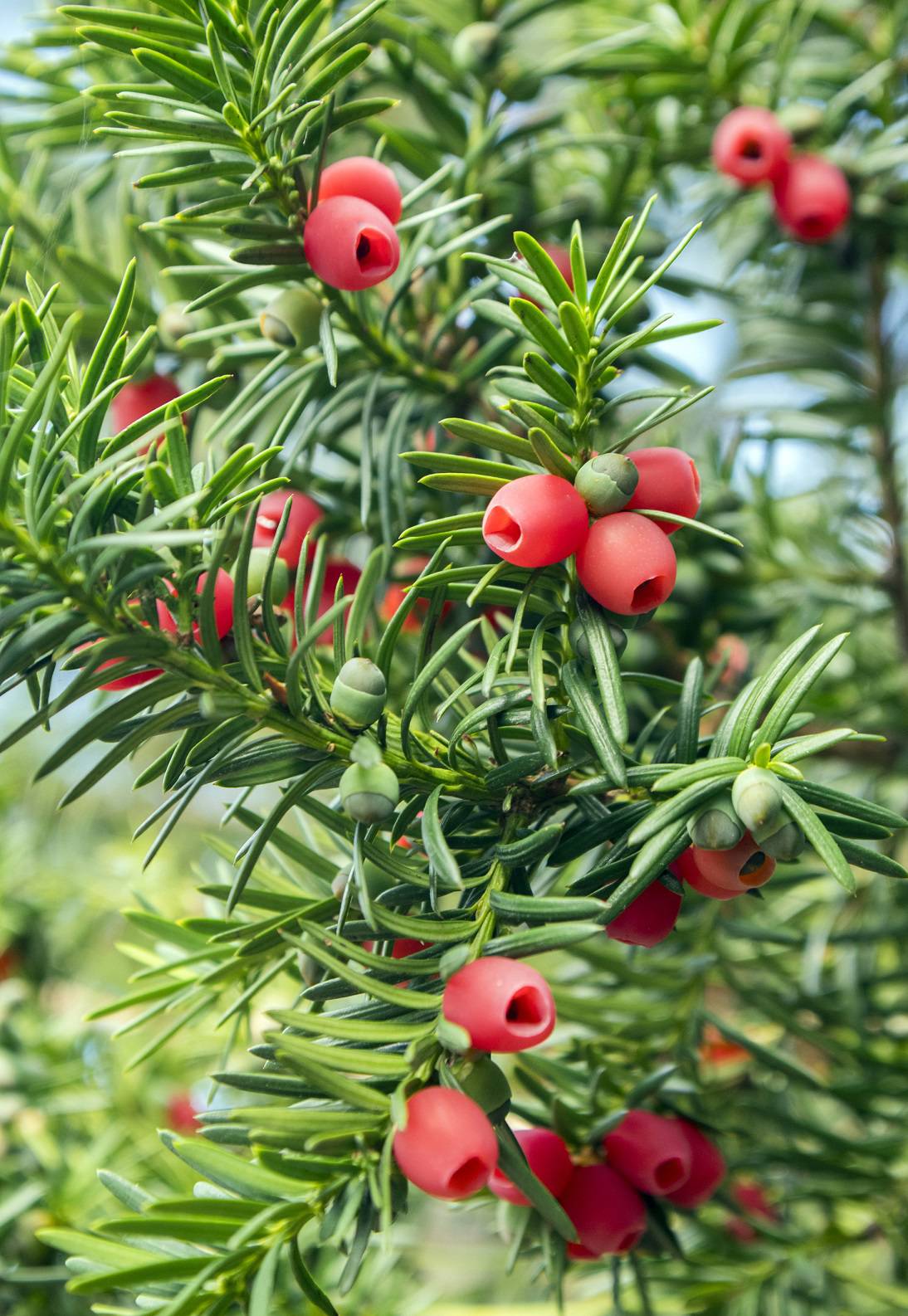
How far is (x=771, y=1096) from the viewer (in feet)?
2.75

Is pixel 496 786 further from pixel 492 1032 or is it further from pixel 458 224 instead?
pixel 458 224

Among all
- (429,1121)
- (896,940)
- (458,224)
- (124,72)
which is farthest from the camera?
(896,940)

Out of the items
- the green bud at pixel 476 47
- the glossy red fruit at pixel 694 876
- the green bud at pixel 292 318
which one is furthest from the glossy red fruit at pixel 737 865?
the green bud at pixel 476 47

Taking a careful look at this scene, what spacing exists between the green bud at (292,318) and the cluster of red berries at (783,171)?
1.51 feet

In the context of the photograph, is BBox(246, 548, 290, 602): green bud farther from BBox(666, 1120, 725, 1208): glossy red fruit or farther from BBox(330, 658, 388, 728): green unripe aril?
BBox(666, 1120, 725, 1208): glossy red fruit

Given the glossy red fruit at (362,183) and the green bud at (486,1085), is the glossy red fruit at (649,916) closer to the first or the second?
the green bud at (486,1085)

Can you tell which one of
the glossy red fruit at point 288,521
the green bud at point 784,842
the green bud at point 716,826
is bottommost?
the green bud at point 784,842

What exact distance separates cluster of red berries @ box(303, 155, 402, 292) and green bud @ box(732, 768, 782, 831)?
0.29 metres

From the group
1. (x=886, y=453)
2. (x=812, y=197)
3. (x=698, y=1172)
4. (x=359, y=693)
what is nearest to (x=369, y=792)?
(x=359, y=693)

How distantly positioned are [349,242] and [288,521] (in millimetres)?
145

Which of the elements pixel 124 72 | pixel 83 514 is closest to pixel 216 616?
pixel 83 514

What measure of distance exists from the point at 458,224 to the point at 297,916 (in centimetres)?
41

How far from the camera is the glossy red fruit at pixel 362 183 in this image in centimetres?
54

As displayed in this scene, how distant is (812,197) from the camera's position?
87cm
